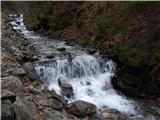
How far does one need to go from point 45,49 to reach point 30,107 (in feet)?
28.2

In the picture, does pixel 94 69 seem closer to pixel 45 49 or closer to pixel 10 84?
pixel 45 49

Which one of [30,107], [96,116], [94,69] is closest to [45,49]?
[94,69]

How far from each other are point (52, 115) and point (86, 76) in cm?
539

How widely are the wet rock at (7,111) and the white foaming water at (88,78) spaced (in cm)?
509

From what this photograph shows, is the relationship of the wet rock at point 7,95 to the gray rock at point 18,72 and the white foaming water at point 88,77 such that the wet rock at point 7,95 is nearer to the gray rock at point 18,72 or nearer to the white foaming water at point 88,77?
the gray rock at point 18,72

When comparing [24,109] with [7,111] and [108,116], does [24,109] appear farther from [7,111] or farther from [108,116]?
[108,116]

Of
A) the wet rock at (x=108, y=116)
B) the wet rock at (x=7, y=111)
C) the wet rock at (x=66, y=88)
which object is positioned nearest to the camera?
the wet rock at (x=7, y=111)

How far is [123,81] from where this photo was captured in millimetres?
14328

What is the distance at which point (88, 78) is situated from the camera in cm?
1486

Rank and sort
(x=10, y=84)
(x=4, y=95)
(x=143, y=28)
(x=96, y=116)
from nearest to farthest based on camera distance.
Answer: (x=4, y=95) < (x=10, y=84) < (x=96, y=116) < (x=143, y=28)

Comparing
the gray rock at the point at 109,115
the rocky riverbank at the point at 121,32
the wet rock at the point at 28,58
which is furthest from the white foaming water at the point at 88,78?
the wet rock at the point at 28,58

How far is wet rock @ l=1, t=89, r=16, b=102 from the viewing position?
340 inches

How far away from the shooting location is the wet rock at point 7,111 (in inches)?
301

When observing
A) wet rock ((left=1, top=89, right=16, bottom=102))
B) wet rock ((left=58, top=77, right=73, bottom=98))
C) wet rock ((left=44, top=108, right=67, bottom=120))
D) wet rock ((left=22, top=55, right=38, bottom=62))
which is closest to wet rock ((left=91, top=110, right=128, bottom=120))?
wet rock ((left=44, top=108, right=67, bottom=120))
